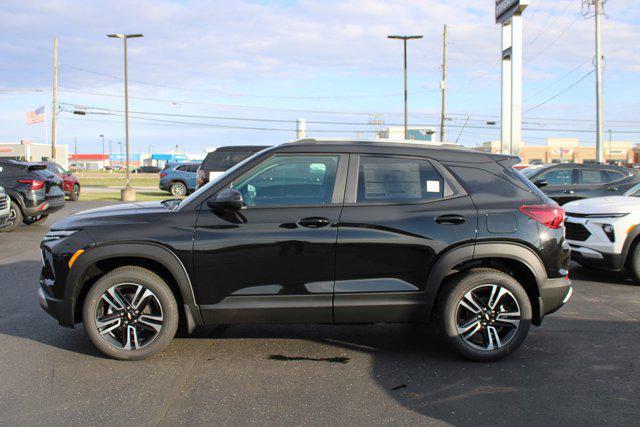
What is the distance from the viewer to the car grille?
25.4ft

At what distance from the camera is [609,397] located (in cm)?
398

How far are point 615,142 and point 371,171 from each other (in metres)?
134

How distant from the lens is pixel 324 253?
14.8ft

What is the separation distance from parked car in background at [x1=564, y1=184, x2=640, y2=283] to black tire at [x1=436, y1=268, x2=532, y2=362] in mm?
3467

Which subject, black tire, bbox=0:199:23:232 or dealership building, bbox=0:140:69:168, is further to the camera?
dealership building, bbox=0:140:69:168

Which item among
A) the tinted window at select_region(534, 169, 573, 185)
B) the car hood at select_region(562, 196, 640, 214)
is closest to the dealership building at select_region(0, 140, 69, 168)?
the tinted window at select_region(534, 169, 573, 185)

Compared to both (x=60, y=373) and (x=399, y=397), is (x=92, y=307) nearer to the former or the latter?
(x=60, y=373)

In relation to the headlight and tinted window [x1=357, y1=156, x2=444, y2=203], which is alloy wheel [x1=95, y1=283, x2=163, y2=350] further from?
tinted window [x1=357, y1=156, x2=444, y2=203]

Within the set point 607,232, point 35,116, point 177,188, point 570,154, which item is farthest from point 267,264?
point 570,154

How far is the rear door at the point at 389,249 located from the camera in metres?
4.53

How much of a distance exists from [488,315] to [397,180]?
52.7 inches

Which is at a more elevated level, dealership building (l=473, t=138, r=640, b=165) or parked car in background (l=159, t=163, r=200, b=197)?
dealership building (l=473, t=138, r=640, b=165)

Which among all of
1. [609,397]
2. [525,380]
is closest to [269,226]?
[525,380]

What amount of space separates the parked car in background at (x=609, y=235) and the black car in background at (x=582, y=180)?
219 inches
